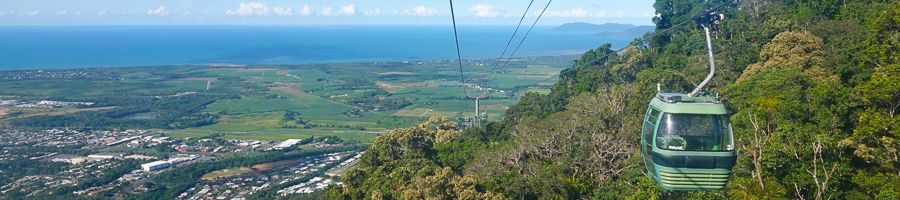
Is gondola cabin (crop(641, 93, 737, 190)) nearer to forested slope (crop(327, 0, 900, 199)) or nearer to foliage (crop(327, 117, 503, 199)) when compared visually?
forested slope (crop(327, 0, 900, 199))

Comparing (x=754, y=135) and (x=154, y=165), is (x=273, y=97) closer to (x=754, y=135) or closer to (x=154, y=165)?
(x=154, y=165)

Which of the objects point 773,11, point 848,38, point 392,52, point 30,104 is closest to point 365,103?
point 30,104

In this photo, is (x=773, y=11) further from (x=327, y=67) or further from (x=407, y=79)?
(x=327, y=67)

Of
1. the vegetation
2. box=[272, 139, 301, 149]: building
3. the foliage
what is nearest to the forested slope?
the foliage

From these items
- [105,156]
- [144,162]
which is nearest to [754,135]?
[144,162]

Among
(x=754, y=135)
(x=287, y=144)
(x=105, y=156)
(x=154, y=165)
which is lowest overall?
(x=287, y=144)

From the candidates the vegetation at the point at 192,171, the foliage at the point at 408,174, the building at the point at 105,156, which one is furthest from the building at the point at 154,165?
the foliage at the point at 408,174
